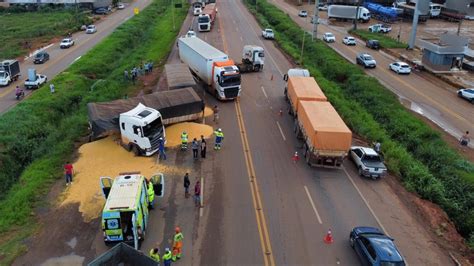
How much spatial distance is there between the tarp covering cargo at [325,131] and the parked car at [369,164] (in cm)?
152

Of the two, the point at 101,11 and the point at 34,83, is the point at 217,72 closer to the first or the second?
the point at 34,83

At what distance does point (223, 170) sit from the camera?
83.6 feet

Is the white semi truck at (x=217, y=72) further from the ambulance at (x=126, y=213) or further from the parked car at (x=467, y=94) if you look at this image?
the parked car at (x=467, y=94)

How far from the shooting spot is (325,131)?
80.1 ft

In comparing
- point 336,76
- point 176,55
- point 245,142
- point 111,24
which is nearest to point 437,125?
point 336,76

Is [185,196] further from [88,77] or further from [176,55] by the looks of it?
[176,55]

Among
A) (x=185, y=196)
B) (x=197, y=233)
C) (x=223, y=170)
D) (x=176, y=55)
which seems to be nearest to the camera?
(x=197, y=233)

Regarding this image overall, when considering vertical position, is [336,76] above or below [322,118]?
below

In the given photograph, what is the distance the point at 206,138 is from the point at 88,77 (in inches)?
887

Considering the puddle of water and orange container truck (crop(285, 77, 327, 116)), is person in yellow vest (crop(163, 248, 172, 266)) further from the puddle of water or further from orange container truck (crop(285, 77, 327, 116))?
orange container truck (crop(285, 77, 327, 116))

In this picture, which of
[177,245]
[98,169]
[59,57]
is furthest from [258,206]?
[59,57]

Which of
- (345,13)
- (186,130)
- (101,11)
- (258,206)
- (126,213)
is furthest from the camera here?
(101,11)

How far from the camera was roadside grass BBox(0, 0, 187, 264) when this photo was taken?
21469mm

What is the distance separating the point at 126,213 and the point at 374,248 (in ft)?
33.2
